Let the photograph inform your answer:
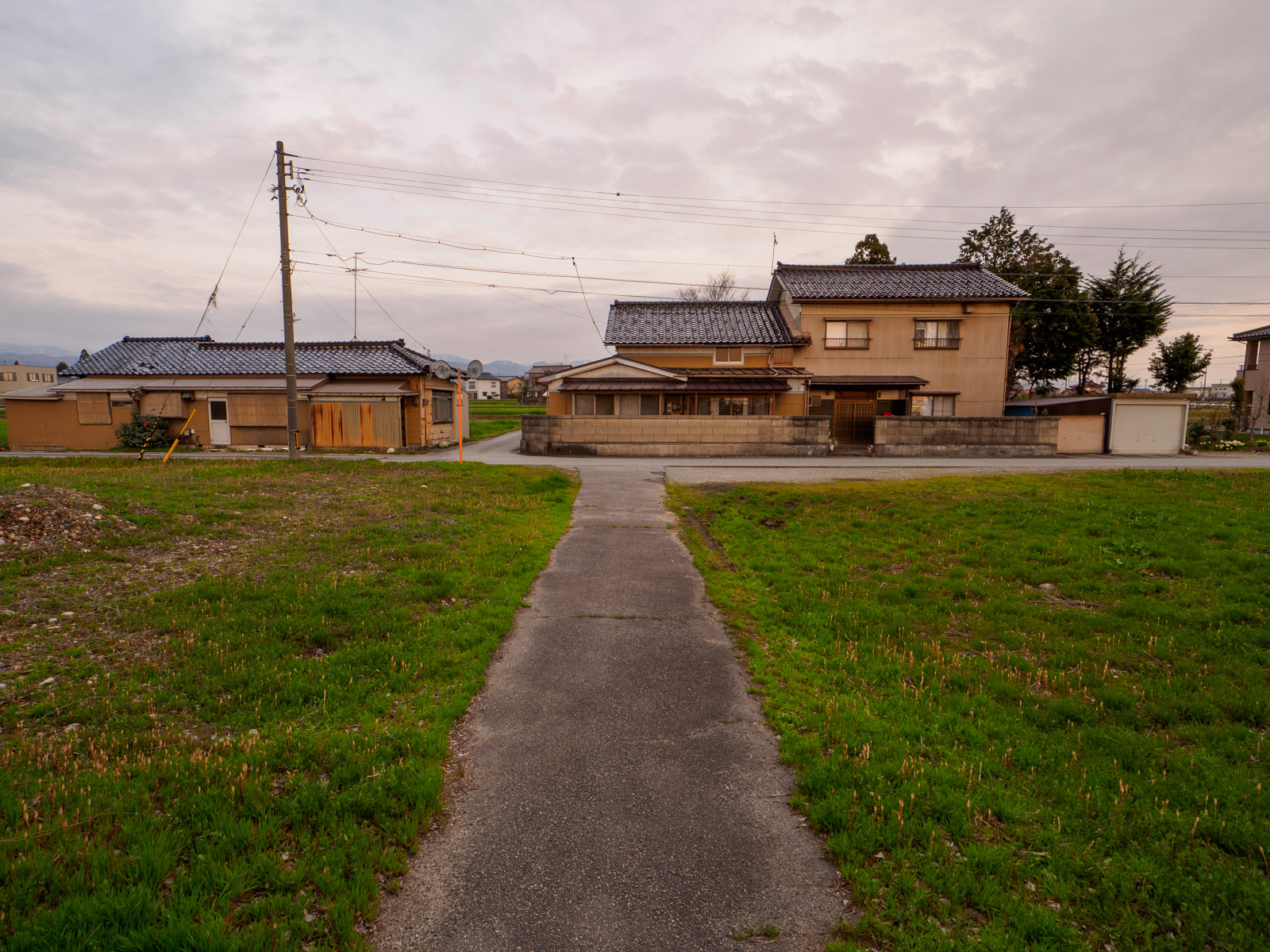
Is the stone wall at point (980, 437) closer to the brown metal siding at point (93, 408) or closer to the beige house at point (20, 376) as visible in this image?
the brown metal siding at point (93, 408)

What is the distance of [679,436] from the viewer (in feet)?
81.7

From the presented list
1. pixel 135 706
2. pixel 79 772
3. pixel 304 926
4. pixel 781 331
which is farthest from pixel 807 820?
pixel 781 331

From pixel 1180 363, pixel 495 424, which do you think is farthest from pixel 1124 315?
pixel 495 424

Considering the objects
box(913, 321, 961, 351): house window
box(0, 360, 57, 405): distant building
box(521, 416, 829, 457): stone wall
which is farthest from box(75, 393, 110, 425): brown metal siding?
box(0, 360, 57, 405): distant building

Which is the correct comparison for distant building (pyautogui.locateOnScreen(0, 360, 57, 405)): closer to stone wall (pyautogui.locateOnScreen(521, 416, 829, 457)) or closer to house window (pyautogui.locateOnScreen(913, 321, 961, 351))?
stone wall (pyautogui.locateOnScreen(521, 416, 829, 457))

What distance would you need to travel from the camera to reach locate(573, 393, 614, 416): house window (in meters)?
28.4

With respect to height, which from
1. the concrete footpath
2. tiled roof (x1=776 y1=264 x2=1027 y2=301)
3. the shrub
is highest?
tiled roof (x1=776 y1=264 x2=1027 y2=301)

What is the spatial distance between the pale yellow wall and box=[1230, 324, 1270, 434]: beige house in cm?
1605

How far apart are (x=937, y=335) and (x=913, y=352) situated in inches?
63.0

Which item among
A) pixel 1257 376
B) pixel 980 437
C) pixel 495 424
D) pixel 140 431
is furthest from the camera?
pixel 495 424

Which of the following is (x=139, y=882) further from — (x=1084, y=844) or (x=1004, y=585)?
(x=1004, y=585)

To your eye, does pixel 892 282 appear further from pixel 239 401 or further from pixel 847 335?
pixel 239 401

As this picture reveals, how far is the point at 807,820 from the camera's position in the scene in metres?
3.47

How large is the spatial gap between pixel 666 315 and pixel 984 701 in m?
31.1
